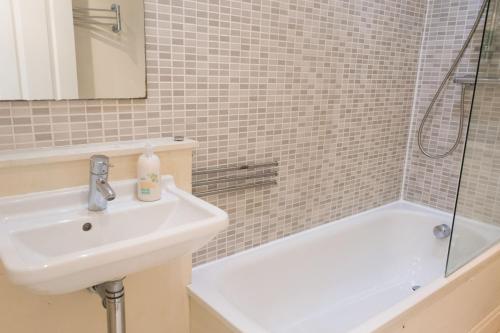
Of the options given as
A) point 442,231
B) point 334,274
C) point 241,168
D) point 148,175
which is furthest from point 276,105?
point 442,231

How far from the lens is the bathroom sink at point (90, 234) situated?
0.82m

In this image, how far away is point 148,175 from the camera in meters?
1.24

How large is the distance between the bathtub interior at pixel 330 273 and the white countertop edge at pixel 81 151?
1.87 ft

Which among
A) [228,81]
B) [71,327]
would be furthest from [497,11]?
[71,327]

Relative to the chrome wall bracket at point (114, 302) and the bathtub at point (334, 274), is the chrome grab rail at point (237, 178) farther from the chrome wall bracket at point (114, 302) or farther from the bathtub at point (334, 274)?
the chrome wall bracket at point (114, 302)

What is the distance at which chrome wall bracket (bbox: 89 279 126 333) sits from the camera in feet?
3.56

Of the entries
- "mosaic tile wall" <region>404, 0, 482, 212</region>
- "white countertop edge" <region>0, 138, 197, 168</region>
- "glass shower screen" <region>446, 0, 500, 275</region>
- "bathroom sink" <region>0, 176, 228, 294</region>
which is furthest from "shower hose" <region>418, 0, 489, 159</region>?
"bathroom sink" <region>0, 176, 228, 294</region>

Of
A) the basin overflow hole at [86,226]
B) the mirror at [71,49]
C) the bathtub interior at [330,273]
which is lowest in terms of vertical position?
the bathtub interior at [330,273]

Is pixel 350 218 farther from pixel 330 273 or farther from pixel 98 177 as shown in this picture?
pixel 98 177

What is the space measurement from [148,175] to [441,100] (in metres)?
1.95

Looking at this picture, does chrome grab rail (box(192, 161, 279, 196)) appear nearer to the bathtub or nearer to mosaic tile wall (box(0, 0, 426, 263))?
mosaic tile wall (box(0, 0, 426, 263))

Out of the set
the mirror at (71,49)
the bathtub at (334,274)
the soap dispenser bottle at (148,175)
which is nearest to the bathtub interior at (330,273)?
the bathtub at (334,274)

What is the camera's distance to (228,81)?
1.57 m

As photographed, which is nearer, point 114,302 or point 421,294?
point 114,302
